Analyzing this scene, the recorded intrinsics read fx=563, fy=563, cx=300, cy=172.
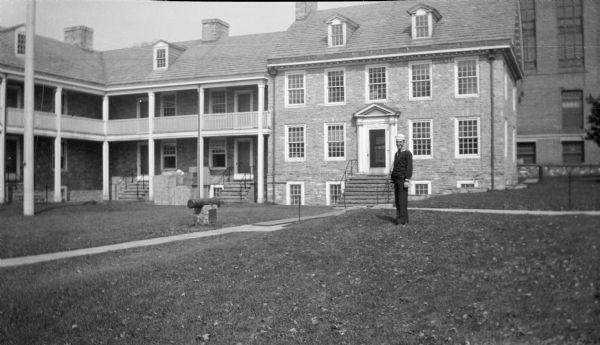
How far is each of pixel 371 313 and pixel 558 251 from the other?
3174mm

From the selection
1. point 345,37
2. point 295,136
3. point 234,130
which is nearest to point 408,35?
point 345,37

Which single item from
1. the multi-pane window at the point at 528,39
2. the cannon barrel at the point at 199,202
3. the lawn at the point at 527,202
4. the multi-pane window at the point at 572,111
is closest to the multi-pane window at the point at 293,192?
the lawn at the point at 527,202

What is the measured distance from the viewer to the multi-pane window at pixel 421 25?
79.9ft

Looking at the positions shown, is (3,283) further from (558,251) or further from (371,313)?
(558,251)

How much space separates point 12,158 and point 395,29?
61.3ft

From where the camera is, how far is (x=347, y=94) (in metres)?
25.5

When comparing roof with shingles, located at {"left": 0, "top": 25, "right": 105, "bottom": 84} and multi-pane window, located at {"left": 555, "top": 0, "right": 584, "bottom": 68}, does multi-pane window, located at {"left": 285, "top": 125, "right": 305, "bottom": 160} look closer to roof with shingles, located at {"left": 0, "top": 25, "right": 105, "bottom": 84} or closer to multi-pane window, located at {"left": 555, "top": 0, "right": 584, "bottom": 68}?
roof with shingles, located at {"left": 0, "top": 25, "right": 105, "bottom": 84}

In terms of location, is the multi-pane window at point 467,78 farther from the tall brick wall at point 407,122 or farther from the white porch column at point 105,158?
the white porch column at point 105,158

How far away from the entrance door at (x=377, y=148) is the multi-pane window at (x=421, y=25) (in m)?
4.47

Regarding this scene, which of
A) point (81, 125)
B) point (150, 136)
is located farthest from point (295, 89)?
point (81, 125)

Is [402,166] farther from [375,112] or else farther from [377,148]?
[377,148]

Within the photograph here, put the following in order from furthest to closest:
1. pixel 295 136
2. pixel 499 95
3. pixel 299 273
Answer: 1. pixel 295 136
2. pixel 499 95
3. pixel 299 273

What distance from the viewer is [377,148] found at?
82.1 ft

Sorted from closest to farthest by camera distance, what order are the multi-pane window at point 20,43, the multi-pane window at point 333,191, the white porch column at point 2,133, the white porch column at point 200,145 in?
the white porch column at point 2,133
the white porch column at point 200,145
the multi-pane window at point 20,43
the multi-pane window at point 333,191
